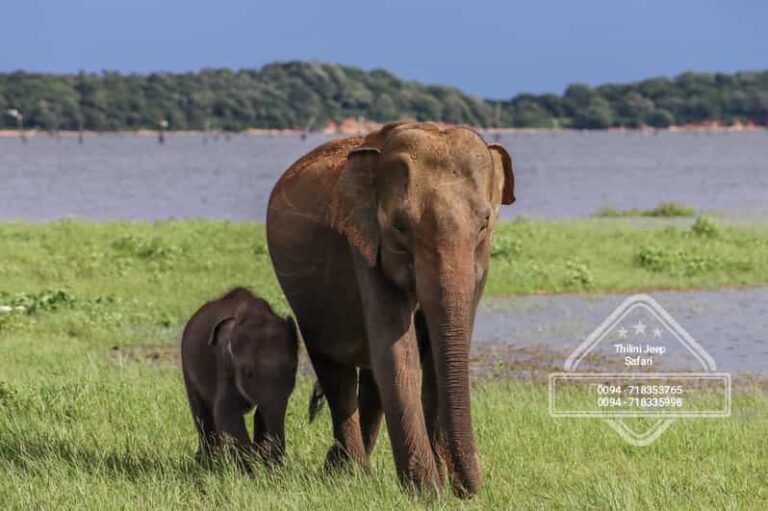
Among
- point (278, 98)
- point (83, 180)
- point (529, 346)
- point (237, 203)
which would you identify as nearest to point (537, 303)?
point (529, 346)

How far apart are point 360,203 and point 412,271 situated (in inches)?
22.0

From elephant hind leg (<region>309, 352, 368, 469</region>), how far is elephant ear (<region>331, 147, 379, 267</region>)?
1.17 metres

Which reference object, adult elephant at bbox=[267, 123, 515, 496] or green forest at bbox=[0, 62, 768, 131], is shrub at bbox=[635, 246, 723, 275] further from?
green forest at bbox=[0, 62, 768, 131]

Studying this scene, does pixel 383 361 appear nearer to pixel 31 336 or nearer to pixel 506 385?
pixel 506 385

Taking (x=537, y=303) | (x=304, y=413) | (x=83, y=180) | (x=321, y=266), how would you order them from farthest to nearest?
(x=83, y=180)
(x=537, y=303)
(x=304, y=413)
(x=321, y=266)

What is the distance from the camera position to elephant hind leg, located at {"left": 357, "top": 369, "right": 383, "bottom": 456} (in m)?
9.25

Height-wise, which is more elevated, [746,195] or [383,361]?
[383,361]

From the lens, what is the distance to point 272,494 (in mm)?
8242

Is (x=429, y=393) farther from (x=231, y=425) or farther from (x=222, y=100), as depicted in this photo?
(x=222, y=100)

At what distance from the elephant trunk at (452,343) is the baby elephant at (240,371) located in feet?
4.58

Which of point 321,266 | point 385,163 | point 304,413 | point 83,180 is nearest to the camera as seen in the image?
point 385,163

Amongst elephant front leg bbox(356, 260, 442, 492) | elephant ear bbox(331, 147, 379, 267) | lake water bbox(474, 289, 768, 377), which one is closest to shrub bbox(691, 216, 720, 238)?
Result: lake water bbox(474, 289, 768, 377)

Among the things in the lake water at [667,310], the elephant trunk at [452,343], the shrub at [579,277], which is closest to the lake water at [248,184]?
the shrub at [579,277]

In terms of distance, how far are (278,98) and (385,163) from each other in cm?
17591
